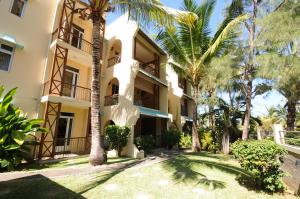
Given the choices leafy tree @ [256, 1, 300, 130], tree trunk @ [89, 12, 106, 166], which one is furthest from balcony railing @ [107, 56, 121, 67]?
leafy tree @ [256, 1, 300, 130]

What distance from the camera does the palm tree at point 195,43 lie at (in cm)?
1567

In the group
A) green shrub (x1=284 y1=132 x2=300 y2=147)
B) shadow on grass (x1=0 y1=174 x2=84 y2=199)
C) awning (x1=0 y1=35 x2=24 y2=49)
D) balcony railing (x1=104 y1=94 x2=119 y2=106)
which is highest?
awning (x1=0 y1=35 x2=24 y2=49)

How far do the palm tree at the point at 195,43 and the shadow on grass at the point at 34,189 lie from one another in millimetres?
11798

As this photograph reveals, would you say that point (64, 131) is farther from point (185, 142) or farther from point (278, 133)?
point (278, 133)

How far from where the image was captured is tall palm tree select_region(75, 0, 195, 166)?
10.2 metres

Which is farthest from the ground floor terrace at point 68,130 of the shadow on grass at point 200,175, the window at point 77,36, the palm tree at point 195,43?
the window at point 77,36

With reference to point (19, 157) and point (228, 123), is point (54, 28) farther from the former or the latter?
point (228, 123)

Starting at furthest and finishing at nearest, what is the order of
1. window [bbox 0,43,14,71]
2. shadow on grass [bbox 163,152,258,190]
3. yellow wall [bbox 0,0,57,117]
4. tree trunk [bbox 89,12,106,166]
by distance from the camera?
yellow wall [bbox 0,0,57,117] → window [bbox 0,43,14,71] → tree trunk [bbox 89,12,106,166] → shadow on grass [bbox 163,152,258,190]

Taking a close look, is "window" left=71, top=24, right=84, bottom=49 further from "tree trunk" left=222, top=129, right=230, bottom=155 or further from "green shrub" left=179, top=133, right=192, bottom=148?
"tree trunk" left=222, top=129, right=230, bottom=155

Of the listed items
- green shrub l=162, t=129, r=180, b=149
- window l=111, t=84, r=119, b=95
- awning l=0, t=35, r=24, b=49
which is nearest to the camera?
awning l=0, t=35, r=24, b=49

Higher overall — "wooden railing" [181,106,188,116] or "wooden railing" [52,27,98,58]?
"wooden railing" [52,27,98,58]

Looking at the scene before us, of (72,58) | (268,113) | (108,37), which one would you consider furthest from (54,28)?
(268,113)

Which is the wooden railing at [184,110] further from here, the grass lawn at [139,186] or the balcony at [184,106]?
the grass lawn at [139,186]

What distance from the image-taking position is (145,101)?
22500 millimetres
